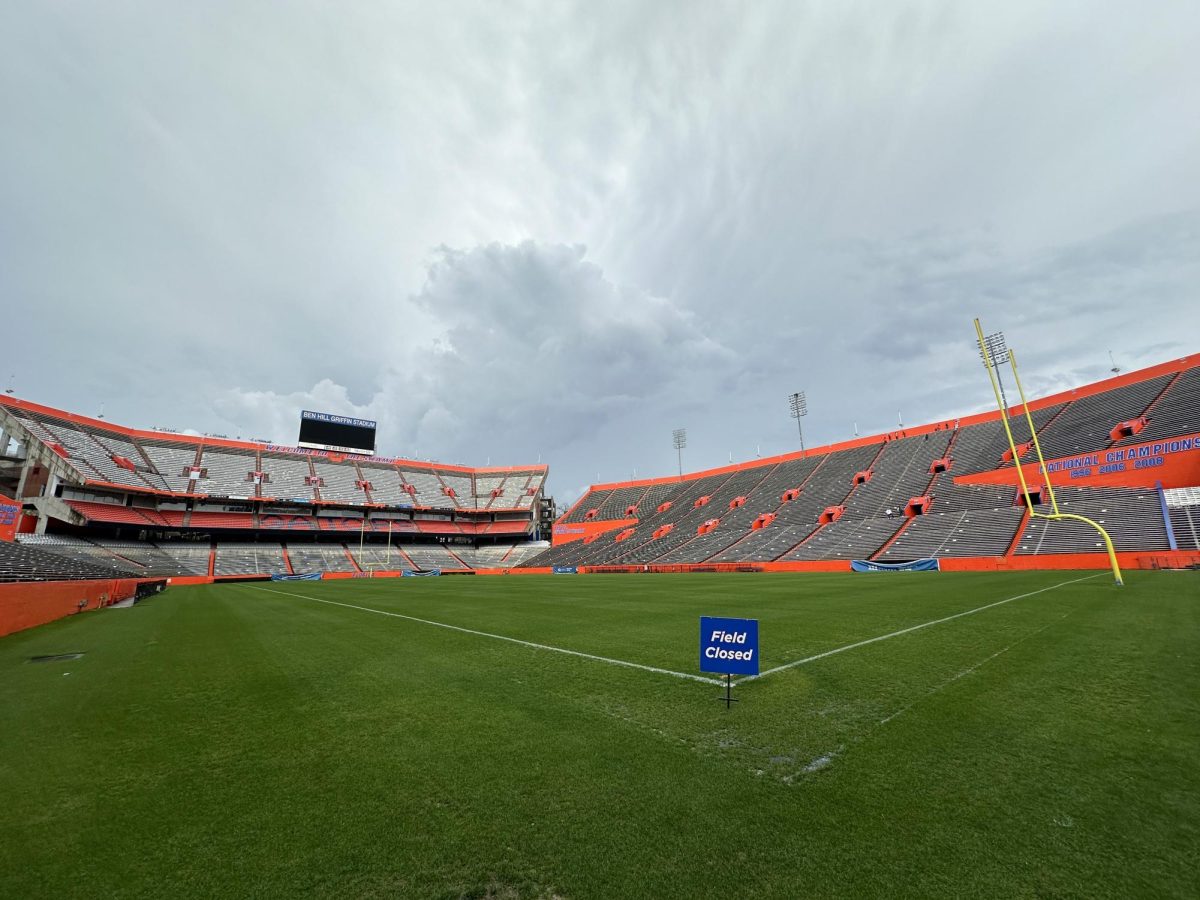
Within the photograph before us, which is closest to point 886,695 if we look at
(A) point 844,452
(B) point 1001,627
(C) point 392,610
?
(B) point 1001,627

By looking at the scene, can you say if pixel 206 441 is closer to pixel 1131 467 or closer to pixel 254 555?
pixel 254 555

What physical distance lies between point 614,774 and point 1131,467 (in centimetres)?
4299

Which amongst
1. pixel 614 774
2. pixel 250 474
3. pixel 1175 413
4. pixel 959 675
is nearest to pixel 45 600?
pixel 614 774

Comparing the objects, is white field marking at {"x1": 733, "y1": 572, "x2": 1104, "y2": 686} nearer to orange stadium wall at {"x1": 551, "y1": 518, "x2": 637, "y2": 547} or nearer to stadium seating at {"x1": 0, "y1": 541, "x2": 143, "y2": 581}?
stadium seating at {"x1": 0, "y1": 541, "x2": 143, "y2": 581}

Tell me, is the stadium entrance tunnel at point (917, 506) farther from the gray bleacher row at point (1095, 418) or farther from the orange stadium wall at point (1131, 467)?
the gray bleacher row at point (1095, 418)

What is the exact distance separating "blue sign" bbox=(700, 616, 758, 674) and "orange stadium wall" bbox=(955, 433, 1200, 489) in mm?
38920

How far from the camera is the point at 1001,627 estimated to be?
9750 millimetres

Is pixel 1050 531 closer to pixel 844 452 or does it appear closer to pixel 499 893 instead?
pixel 844 452

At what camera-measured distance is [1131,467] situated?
101ft

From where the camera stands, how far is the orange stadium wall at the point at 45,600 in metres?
13.1

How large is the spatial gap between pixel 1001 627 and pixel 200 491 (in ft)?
217

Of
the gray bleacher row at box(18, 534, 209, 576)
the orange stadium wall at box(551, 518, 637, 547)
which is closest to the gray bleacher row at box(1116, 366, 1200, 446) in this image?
the orange stadium wall at box(551, 518, 637, 547)

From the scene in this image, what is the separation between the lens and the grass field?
2.71m

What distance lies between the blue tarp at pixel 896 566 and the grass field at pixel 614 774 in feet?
81.6
